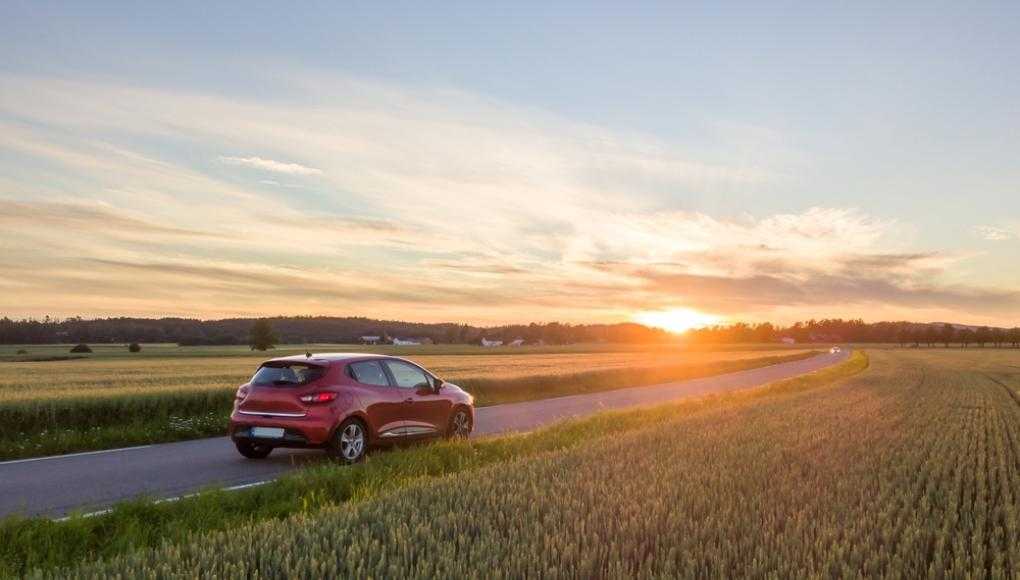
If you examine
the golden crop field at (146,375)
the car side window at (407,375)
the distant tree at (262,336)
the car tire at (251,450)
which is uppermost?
the distant tree at (262,336)

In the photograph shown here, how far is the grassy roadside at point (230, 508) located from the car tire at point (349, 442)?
128cm

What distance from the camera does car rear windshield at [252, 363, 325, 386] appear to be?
13586 mm

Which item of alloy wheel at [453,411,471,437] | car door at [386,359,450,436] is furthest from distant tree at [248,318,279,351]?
car door at [386,359,450,436]

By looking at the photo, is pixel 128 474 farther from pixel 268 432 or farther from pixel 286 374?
pixel 286 374

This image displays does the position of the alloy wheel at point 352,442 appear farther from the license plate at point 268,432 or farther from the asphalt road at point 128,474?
the license plate at point 268,432

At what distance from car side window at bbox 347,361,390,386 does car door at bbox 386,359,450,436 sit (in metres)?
0.19

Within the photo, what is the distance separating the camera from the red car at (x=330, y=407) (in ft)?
43.2

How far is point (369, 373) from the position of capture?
1429 centimetres

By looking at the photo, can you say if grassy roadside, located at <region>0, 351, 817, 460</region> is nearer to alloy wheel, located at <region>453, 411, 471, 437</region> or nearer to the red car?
the red car

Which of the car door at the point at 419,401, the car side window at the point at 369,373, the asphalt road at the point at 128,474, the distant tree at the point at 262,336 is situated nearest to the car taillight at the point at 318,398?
the car side window at the point at 369,373

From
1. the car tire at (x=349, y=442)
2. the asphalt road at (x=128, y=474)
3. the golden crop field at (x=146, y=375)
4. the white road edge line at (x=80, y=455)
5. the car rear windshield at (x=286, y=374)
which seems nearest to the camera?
the asphalt road at (x=128, y=474)

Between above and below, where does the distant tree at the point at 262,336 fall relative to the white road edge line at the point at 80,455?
above

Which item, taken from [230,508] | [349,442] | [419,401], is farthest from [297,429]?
[230,508]

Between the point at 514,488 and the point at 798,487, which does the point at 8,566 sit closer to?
the point at 514,488
